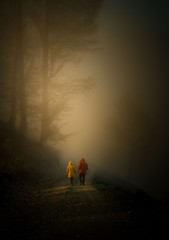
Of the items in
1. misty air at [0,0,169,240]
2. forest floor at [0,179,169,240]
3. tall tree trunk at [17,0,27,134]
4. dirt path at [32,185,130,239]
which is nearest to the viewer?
forest floor at [0,179,169,240]

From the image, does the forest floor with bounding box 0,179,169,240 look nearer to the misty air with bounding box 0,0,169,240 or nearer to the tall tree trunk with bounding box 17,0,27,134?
the misty air with bounding box 0,0,169,240

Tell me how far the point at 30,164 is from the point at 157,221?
1053cm

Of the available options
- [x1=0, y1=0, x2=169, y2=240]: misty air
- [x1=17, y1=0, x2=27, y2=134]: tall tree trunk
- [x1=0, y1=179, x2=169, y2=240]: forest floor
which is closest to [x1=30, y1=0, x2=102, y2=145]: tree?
[x1=0, y1=0, x2=169, y2=240]: misty air

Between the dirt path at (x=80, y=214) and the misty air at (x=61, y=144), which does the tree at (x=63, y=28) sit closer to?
the misty air at (x=61, y=144)

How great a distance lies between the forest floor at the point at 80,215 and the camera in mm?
7727

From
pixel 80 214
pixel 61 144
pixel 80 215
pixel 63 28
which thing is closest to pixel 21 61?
pixel 63 28

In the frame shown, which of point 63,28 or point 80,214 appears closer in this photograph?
point 80,214

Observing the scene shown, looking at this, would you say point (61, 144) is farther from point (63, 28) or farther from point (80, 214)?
point (80, 214)

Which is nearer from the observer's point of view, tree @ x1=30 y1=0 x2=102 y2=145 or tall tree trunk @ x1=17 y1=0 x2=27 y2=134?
tall tree trunk @ x1=17 y1=0 x2=27 y2=134

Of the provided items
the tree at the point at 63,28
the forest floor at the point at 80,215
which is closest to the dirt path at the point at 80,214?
the forest floor at the point at 80,215

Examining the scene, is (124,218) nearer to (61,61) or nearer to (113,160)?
(61,61)

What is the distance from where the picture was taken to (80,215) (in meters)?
9.55

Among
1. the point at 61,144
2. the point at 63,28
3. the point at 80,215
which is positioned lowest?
the point at 80,215

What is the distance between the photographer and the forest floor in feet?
Answer: 25.3
